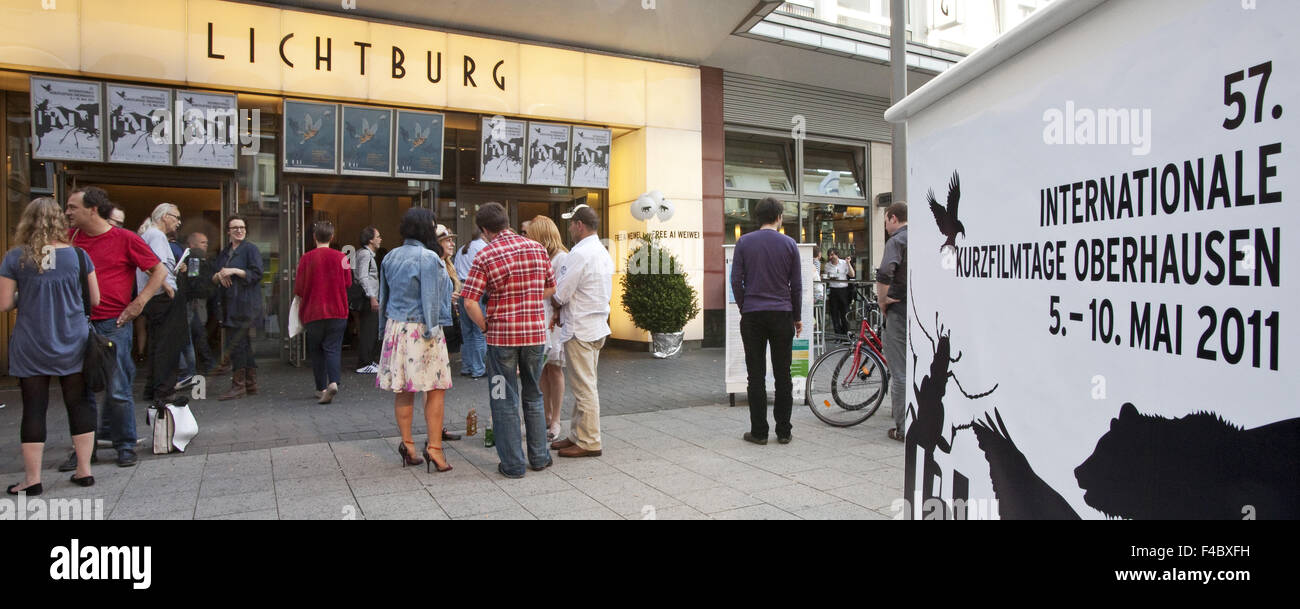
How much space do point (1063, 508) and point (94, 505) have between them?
509cm

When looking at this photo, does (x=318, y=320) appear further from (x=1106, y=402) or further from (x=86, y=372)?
(x=1106, y=402)

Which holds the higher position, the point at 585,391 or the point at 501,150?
the point at 501,150

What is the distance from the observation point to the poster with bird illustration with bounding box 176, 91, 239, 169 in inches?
377

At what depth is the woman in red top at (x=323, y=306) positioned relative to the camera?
8008 millimetres

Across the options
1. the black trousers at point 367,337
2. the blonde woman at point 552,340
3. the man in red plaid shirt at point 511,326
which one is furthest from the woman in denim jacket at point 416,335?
the black trousers at point 367,337

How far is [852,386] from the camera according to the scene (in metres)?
6.87

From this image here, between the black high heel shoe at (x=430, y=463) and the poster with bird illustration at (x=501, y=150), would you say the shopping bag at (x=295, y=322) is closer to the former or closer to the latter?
the black high heel shoe at (x=430, y=463)

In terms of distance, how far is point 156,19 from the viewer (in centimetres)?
927

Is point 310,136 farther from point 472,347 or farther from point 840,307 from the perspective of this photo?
point 840,307

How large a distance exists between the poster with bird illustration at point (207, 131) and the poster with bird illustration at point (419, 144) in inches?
78.7

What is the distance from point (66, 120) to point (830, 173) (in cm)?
1197

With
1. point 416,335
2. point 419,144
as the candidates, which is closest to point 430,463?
point 416,335

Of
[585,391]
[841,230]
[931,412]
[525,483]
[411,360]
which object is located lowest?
[525,483]

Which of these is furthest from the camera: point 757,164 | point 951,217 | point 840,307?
point 840,307
